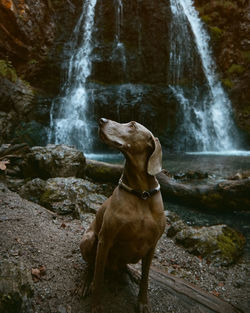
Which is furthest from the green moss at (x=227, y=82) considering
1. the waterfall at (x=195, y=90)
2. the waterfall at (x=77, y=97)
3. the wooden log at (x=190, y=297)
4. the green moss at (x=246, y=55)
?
the wooden log at (x=190, y=297)

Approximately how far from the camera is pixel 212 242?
3.82 m

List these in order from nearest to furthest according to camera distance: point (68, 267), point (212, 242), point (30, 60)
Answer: point (68, 267) → point (212, 242) → point (30, 60)

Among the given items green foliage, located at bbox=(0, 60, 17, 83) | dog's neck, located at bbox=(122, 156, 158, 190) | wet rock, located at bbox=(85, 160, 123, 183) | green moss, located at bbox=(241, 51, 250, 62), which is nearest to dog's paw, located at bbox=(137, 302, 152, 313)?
dog's neck, located at bbox=(122, 156, 158, 190)

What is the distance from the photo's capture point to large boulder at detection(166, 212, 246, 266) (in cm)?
365

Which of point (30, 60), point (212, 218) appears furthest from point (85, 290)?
point (30, 60)

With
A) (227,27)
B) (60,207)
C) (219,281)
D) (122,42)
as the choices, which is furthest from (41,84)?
(219,281)

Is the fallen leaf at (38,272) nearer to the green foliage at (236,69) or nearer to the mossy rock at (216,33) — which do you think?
the green foliage at (236,69)

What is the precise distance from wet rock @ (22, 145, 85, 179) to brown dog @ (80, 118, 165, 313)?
4.23 metres

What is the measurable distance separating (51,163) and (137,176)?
449cm

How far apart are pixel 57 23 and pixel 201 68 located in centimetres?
977

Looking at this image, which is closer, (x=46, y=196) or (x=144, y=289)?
(x=144, y=289)

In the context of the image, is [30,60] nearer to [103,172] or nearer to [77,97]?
[77,97]

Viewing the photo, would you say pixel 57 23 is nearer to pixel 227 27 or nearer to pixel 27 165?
pixel 227 27

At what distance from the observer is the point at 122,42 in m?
16.3
